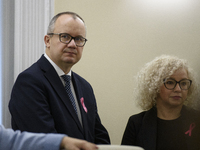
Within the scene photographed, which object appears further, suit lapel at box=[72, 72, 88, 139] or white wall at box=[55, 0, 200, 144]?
white wall at box=[55, 0, 200, 144]

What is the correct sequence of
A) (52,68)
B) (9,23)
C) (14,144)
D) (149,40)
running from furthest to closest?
(9,23)
(149,40)
(52,68)
(14,144)

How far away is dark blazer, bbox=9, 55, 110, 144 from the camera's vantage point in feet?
4.33

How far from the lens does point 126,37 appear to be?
236cm

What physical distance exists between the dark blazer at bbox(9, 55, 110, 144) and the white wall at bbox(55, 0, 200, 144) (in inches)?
28.6

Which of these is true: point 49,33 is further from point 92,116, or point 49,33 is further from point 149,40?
point 149,40

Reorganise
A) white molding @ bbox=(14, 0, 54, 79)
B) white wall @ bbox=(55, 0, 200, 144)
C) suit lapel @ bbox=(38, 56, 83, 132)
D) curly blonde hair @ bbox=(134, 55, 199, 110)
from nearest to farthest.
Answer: curly blonde hair @ bbox=(134, 55, 199, 110), suit lapel @ bbox=(38, 56, 83, 132), white wall @ bbox=(55, 0, 200, 144), white molding @ bbox=(14, 0, 54, 79)

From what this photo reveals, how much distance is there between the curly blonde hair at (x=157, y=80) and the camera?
4.17 feet

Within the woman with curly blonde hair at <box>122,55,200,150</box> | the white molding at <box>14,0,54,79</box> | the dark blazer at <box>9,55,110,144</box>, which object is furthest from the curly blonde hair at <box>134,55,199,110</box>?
the white molding at <box>14,0,54,79</box>

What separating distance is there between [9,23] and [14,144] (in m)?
1.74

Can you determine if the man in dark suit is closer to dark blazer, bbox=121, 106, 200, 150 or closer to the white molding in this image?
dark blazer, bbox=121, 106, 200, 150

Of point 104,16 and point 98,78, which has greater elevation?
point 104,16

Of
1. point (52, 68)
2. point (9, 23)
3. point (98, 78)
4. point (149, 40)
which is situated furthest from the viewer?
point (98, 78)

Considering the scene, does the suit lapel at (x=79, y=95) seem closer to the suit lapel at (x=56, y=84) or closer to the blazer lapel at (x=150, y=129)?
the suit lapel at (x=56, y=84)

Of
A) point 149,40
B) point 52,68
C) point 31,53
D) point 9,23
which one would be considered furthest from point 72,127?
point 9,23
